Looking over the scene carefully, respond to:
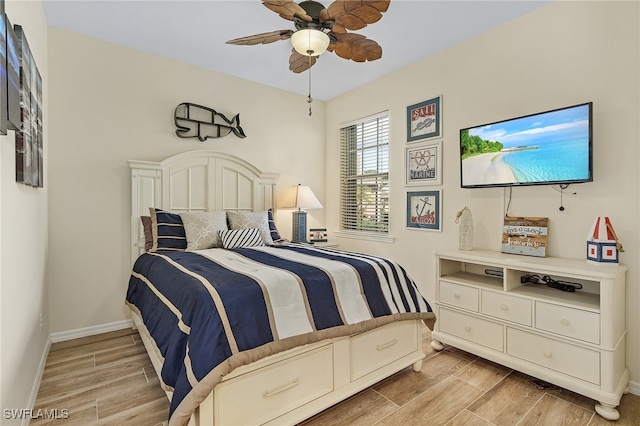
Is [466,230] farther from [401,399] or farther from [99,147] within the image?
[99,147]

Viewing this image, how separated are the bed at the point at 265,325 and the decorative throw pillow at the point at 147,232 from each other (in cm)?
4

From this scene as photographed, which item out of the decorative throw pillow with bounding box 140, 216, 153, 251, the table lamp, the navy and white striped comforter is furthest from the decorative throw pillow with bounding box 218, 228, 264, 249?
the table lamp

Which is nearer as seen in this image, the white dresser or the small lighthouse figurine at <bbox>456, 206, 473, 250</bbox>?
the white dresser

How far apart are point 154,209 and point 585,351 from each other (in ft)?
11.1

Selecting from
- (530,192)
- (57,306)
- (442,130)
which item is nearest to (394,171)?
(442,130)

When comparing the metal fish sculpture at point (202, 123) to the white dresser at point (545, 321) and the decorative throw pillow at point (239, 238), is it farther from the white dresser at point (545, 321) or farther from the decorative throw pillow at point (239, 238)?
the white dresser at point (545, 321)

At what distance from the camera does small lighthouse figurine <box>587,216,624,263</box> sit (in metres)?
1.98

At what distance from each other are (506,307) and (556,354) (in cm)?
37

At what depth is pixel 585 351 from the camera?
1887 millimetres

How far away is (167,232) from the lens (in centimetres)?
287

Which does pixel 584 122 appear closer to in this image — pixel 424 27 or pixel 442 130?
pixel 442 130

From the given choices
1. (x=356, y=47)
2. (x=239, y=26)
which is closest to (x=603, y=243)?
(x=356, y=47)

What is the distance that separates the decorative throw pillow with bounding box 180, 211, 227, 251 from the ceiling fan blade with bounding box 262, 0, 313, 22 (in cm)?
187

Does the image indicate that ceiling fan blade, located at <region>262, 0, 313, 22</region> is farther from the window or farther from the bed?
the window
